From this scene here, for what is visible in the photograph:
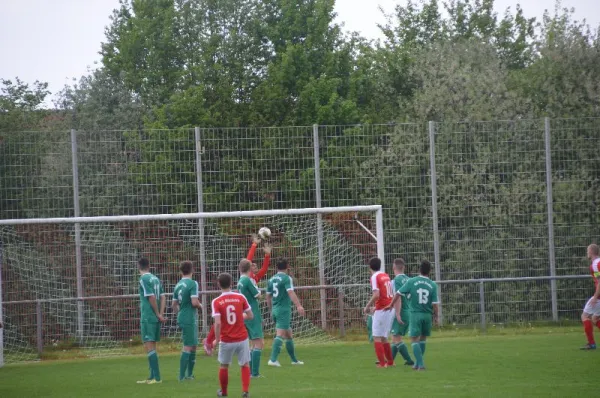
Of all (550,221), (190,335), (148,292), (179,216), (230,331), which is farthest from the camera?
(550,221)

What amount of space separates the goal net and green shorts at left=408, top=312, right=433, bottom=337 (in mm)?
5160

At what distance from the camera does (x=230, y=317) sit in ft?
41.8

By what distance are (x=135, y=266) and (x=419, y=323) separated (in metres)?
8.41

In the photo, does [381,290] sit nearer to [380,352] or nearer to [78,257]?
[380,352]

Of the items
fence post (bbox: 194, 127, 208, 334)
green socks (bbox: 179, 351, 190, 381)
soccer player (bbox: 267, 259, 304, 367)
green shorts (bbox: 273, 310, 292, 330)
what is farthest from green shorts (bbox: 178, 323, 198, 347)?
fence post (bbox: 194, 127, 208, 334)

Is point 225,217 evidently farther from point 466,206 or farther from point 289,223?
point 466,206

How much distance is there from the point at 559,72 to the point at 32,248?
67.4 ft

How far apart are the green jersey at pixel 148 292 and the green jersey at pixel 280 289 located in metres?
2.67

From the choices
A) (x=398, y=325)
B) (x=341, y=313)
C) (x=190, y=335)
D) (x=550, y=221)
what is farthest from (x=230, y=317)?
(x=550, y=221)

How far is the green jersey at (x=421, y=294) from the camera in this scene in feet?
49.6

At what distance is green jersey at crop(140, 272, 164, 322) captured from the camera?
581 inches

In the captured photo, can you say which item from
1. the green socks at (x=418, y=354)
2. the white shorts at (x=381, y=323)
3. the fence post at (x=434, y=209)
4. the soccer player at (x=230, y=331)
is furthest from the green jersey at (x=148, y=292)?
the fence post at (x=434, y=209)

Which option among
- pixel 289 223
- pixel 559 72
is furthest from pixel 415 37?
pixel 289 223

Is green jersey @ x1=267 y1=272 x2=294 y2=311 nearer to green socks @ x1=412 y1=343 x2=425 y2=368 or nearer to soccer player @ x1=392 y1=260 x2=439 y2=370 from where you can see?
soccer player @ x1=392 y1=260 x2=439 y2=370
